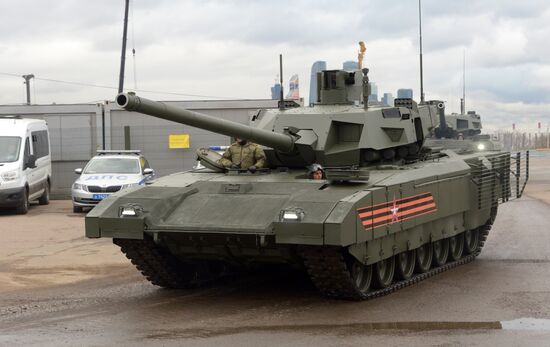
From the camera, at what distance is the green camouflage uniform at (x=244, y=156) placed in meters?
11.8

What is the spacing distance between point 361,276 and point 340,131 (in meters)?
2.33

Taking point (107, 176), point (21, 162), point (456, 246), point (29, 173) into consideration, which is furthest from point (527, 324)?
point (29, 173)

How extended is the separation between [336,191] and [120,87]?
15.8 metres

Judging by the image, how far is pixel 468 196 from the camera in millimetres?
13094

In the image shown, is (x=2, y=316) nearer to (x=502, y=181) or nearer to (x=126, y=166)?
(x=502, y=181)

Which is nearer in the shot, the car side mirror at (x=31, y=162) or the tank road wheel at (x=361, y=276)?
the tank road wheel at (x=361, y=276)

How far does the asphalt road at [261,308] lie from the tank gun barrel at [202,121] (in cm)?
182

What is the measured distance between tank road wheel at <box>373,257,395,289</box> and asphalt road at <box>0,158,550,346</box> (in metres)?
0.24

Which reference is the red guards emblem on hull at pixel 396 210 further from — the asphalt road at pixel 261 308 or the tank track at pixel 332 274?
the asphalt road at pixel 261 308

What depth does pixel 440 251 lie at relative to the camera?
12.9 metres

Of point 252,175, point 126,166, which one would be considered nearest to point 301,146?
point 252,175

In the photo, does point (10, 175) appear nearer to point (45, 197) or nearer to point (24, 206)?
point (24, 206)

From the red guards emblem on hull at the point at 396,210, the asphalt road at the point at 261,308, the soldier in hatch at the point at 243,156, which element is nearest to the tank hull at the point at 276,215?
the red guards emblem on hull at the point at 396,210

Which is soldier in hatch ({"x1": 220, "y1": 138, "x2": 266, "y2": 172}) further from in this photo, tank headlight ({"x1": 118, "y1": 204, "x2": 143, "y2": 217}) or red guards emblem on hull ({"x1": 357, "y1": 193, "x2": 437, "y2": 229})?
red guards emblem on hull ({"x1": 357, "y1": 193, "x2": 437, "y2": 229})
